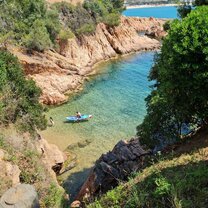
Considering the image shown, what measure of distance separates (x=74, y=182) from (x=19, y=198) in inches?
365

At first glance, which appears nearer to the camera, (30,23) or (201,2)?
(201,2)

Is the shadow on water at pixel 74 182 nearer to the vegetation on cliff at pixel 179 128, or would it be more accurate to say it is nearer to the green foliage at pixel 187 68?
the vegetation on cliff at pixel 179 128

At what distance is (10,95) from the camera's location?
22562 millimetres

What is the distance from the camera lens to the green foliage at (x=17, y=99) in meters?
21.9

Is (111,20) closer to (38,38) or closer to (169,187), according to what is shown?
(38,38)

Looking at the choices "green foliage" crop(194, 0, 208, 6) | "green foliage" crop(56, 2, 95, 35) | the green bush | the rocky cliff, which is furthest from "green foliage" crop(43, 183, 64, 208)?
"green foliage" crop(56, 2, 95, 35)

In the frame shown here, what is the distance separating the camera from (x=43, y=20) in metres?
47.5

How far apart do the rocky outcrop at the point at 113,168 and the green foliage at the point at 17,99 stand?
605cm

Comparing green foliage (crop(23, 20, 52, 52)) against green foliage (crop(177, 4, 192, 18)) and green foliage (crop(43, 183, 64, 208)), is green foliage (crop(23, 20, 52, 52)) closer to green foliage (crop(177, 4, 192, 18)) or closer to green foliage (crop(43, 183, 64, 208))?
green foliage (crop(177, 4, 192, 18))

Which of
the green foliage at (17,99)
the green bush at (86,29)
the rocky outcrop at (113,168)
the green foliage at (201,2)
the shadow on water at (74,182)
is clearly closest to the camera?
the rocky outcrop at (113,168)

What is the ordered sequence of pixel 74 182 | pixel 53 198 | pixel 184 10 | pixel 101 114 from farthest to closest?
pixel 101 114 → pixel 74 182 → pixel 184 10 → pixel 53 198

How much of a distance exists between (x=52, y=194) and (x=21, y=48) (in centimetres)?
2874

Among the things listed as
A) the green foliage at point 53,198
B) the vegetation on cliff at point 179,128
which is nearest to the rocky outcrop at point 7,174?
the green foliage at point 53,198

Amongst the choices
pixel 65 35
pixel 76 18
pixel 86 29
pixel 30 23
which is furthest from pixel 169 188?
pixel 76 18
